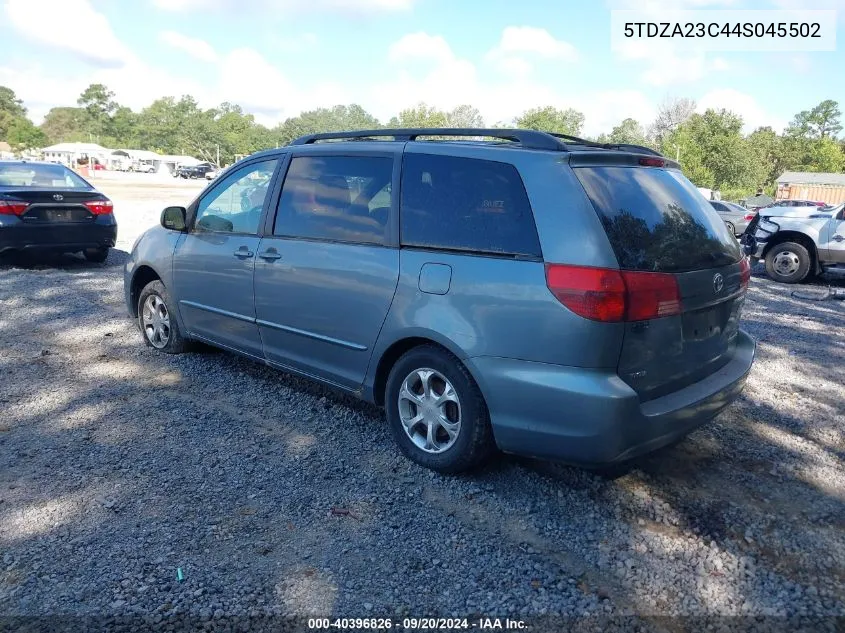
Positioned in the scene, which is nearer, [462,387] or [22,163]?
[462,387]

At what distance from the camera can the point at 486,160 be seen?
3.52 metres

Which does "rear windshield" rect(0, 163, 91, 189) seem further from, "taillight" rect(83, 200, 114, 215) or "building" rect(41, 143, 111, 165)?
"building" rect(41, 143, 111, 165)

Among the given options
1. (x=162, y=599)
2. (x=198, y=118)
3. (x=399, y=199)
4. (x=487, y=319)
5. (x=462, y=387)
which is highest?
(x=198, y=118)

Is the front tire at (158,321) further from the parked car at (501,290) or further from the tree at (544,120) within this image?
the tree at (544,120)

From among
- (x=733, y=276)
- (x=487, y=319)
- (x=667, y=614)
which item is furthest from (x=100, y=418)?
(x=733, y=276)

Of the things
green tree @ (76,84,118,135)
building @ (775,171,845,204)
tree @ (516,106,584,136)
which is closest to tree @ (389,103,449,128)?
tree @ (516,106,584,136)

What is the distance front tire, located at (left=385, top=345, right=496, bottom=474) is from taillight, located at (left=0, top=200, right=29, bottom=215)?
756cm

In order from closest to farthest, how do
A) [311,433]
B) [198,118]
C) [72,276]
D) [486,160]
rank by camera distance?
[486,160]
[311,433]
[72,276]
[198,118]

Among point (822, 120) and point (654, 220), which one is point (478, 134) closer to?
point (654, 220)

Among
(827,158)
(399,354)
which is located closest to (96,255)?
(399,354)

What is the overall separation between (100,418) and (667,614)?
357 cm

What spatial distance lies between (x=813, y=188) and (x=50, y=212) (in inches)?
2686

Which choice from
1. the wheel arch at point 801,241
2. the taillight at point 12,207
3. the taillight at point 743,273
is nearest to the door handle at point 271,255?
the taillight at point 743,273

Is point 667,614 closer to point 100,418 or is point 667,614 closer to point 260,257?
point 260,257
